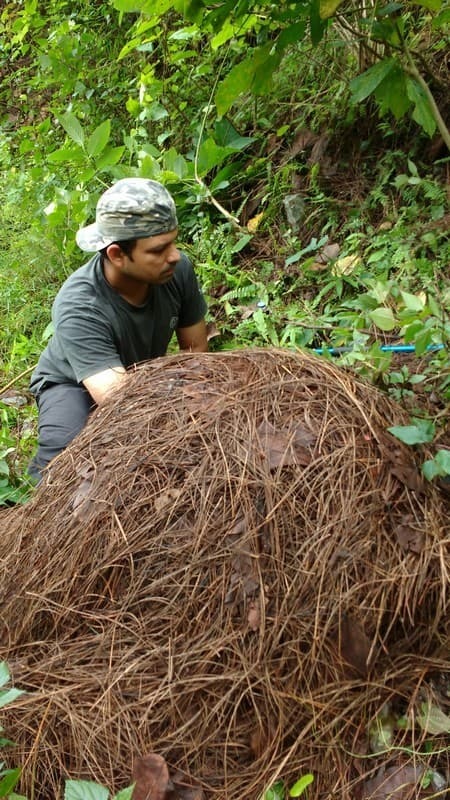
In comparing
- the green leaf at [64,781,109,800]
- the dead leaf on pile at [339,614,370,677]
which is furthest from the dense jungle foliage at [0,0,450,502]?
the green leaf at [64,781,109,800]

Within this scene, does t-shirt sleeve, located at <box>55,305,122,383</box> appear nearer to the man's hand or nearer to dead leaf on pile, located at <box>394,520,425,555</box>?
the man's hand

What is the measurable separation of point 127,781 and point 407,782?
621 millimetres

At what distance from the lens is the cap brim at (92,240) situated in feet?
9.54

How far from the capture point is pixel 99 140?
4.20 meters

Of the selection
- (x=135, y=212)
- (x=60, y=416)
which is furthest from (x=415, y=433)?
(x=60, y=416)

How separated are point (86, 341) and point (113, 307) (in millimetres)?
192

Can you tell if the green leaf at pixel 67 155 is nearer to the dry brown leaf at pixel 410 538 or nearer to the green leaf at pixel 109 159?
the green leaf at pixel 109 159

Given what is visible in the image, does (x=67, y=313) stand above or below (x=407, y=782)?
above

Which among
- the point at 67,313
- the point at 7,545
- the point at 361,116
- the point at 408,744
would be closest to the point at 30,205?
→ the point at 361,116

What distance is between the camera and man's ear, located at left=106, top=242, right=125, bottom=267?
2875 mm

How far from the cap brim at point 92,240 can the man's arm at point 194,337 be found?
61 centimetres

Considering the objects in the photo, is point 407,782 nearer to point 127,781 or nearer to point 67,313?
point 127,781

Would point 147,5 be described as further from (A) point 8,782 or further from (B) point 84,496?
(A) point 8,782

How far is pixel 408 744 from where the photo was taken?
1.83 meters
